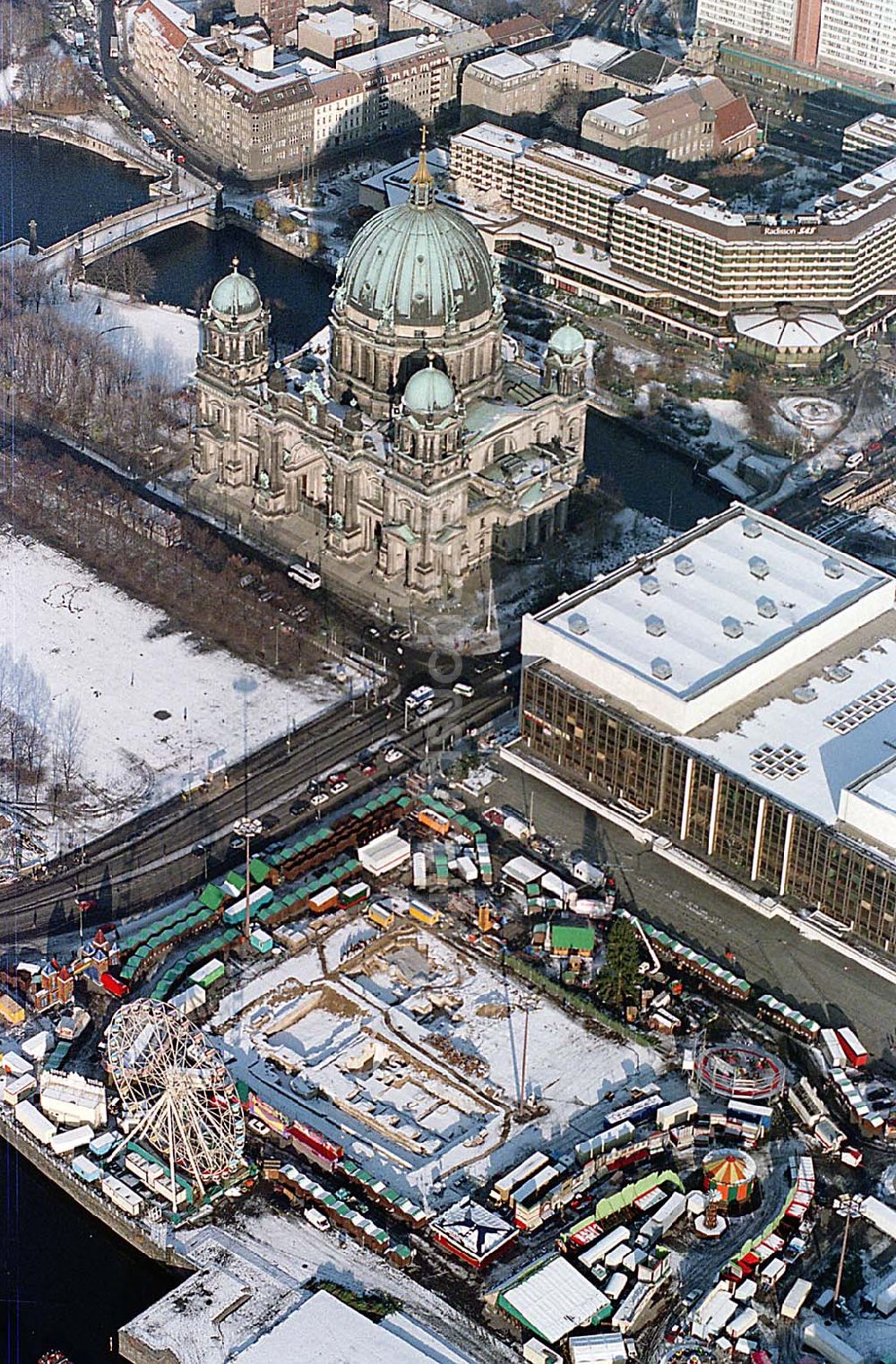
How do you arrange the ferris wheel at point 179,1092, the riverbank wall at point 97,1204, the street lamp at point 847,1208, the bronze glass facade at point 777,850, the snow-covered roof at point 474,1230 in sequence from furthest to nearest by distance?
the bronze glass facade at point 777,850
the ferris wheel at point 179,1092
the street lamp at point 847,1208
the riverbank wall at point 97,1204
the snow-covered roof at point 474,1230

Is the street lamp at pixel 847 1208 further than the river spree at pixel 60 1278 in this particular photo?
Yes

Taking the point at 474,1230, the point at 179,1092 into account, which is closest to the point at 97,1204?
the point at 179,1092

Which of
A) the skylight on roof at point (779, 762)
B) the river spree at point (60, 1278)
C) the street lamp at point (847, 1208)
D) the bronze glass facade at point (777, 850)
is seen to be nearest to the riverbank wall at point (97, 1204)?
the river spree at point (60, 1278)

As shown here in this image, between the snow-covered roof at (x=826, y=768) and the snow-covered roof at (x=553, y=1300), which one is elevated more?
the snow-covered roof at (x=826, y=768)

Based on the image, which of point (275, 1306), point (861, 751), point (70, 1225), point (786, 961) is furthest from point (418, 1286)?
point (861, 751)

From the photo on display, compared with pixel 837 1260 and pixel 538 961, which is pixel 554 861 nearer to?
pixel 538 961

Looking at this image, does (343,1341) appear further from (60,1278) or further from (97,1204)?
(97,1204)

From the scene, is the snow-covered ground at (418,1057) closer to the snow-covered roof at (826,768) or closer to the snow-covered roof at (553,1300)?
the snow-covered roof at (553,1300)
